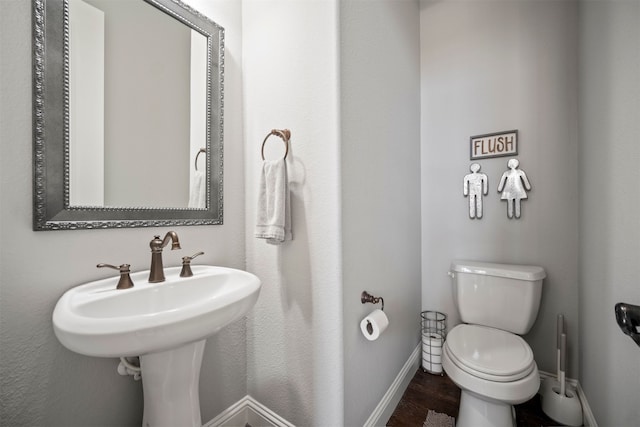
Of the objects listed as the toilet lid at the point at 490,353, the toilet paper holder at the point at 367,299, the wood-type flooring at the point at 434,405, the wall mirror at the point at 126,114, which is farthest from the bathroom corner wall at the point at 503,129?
the wall mirror at the point at 126,114

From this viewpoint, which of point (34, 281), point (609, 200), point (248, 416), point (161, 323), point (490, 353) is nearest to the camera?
point (161, 323)

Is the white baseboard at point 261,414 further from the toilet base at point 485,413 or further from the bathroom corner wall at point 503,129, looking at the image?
the bathroom corner wall at point 503,129

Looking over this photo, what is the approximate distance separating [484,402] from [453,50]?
6.76 ft

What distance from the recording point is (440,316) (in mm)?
1813

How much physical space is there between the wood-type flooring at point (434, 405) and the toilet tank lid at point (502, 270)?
2.31ft

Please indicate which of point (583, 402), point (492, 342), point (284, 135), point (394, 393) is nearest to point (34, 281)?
point (284, 135)

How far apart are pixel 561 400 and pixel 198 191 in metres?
2.04

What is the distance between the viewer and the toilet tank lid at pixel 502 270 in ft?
4.44

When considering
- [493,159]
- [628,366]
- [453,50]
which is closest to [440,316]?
[628,366]

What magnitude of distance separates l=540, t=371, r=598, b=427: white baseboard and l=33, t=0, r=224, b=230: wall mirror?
198 centimetres

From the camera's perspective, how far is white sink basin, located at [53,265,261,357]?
1.81 ft

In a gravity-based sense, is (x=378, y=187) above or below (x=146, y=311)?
above

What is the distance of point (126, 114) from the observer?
0.94m

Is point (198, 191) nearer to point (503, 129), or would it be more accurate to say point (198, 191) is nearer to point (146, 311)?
point (146, 311)
